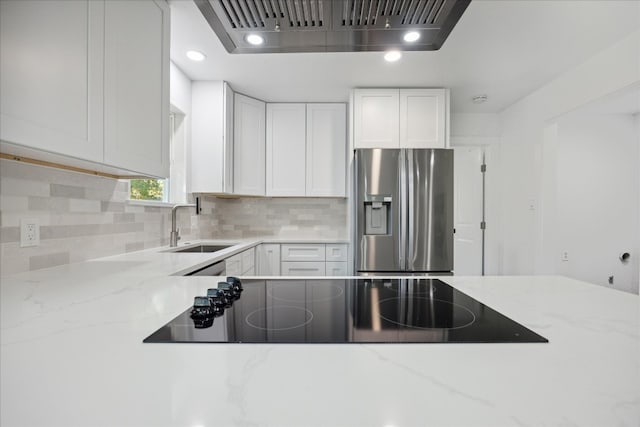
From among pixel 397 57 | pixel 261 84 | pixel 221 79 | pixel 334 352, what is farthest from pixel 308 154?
pixel 334 352

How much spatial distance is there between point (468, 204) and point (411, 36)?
3073mm

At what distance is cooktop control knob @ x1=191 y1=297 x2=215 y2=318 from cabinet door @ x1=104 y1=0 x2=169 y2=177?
2.79ft

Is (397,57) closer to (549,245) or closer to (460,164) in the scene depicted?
(460,164)

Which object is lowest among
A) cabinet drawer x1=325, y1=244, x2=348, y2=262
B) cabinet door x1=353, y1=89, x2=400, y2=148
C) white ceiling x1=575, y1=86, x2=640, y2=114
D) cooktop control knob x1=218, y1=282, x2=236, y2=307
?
cabinet drawer x1=325, y1=244, x2=348, y2=262

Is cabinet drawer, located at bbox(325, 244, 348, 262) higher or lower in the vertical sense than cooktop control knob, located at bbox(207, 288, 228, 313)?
lower

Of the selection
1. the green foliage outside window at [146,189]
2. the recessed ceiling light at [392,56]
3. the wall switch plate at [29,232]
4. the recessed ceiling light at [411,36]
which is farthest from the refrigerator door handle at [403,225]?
the wall switch plate at [29,232]

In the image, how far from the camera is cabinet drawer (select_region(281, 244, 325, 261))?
121 inches

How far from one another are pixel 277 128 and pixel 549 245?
291 centimetres

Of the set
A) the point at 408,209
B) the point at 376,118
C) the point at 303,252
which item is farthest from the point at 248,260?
the point at 376,118

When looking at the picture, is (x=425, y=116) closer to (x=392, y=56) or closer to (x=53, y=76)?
(x=392, y=56)

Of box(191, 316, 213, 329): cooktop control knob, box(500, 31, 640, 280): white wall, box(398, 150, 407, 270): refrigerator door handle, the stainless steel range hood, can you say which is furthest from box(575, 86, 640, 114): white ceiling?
box(191, 316, 213, 329): cooktop control knob

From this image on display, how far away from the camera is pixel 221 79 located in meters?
2.68

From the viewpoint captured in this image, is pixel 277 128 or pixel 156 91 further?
pixel 277 128

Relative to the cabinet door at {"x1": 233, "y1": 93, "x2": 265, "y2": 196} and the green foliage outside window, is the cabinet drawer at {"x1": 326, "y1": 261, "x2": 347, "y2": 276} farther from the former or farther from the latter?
the green foliage outside window
